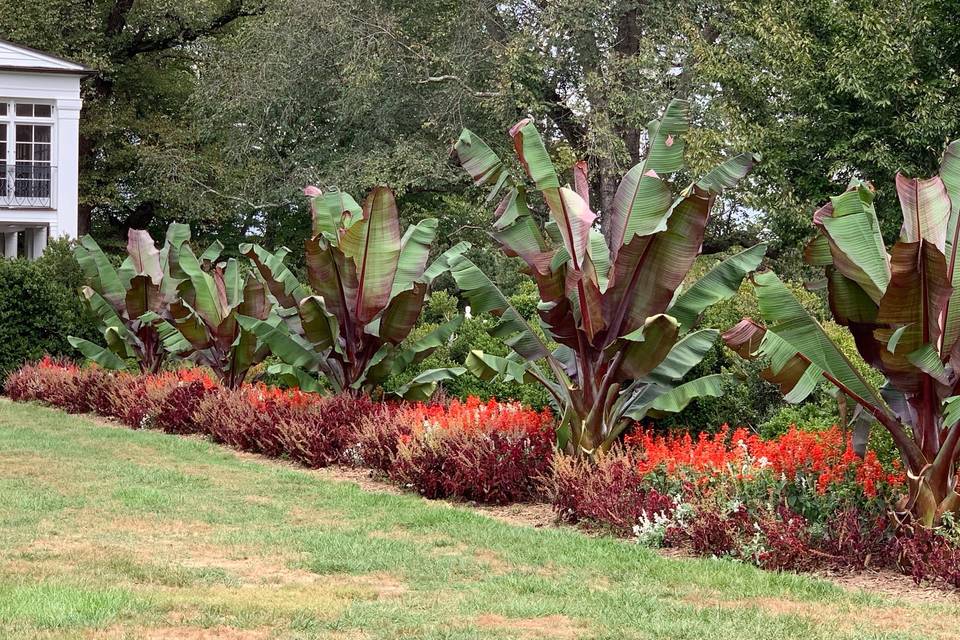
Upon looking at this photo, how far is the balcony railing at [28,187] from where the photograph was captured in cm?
3050

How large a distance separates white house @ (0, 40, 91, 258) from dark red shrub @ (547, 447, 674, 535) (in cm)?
2410

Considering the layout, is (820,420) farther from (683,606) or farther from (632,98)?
(632,98)

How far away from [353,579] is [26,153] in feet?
90.9

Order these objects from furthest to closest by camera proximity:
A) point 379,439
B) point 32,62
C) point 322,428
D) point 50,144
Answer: point 50,144 < point 32,62 < point 322,428 < point 379,439

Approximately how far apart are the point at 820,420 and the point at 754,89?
13.2 m

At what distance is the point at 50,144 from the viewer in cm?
3119

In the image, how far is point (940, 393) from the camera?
7.18 metres

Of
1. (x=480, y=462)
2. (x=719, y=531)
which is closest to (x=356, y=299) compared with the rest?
(x=480, y=462)

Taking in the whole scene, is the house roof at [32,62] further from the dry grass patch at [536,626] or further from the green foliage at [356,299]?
the dry grass patch at [536,626]

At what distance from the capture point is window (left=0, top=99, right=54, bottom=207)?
30562mm

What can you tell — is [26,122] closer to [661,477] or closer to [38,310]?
[38,310]

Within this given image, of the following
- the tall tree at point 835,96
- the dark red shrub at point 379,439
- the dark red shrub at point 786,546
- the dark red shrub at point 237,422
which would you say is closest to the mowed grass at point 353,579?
the dark red shrub at point 786,546

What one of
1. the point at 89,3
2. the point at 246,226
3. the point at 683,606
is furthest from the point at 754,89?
the point at 89,3

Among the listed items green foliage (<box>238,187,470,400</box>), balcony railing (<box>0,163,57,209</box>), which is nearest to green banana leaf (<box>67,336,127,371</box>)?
green foliage (<box>238,187,470,400</box>)
